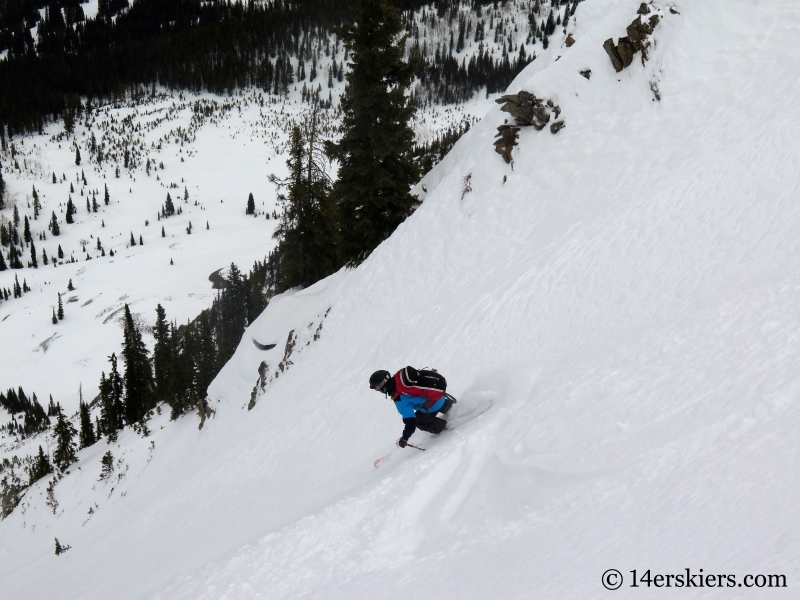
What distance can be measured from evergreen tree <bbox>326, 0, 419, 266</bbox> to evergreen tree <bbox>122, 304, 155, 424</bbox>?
47.5 meters

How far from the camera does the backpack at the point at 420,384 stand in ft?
25.7

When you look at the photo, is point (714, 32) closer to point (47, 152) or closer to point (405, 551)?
point (405, 551)

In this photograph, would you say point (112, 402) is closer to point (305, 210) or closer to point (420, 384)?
point (305, 210)

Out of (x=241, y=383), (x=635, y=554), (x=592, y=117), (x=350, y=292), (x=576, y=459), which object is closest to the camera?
(x=635, y=554)

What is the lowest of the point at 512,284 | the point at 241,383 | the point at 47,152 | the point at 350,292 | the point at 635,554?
the point at 47,152

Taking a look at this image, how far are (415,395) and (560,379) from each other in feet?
7.83

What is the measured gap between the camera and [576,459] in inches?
237

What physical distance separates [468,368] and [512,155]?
8.94m

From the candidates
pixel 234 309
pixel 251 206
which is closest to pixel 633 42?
pixel 234 309

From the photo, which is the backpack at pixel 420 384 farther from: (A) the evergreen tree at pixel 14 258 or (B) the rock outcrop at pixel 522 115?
(A) the evergreen tree at pixel 14 258

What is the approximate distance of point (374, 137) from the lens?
19625 mm

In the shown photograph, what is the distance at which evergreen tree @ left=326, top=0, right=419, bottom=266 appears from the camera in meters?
19.4

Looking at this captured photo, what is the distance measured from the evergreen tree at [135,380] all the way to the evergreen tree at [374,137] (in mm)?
47541

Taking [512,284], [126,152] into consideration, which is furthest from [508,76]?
[512,284]
